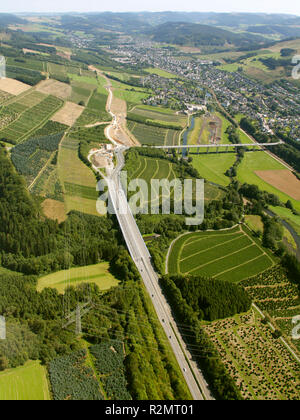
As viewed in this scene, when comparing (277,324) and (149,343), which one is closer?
(149,343)

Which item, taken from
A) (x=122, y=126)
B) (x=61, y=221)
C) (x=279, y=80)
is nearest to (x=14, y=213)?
(x=61, y=221)

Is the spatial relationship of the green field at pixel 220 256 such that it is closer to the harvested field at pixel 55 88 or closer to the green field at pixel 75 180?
the green field at pixel 75 180

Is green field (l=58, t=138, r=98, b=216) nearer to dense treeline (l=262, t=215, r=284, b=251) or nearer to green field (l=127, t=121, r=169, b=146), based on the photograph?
green field (l=127, t=121, r=169, b=146)

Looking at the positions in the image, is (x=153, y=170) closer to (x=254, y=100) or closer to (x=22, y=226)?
(x=22, y=226)

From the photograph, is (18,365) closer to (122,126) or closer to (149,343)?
(149,343)

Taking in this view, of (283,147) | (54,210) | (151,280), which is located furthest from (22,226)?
(283,147)

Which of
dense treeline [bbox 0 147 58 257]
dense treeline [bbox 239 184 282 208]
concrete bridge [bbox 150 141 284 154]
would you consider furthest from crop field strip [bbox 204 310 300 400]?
concrete bridge [bbox 150 141 284 154]
